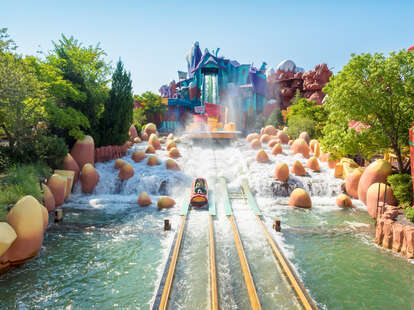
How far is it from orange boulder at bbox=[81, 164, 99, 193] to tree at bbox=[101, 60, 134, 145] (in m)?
5.06

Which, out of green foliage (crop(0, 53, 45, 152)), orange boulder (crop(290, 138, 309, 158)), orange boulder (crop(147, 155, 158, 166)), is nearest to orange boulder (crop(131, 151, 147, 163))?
orange boulder (crop(147, 155, 158, 166))

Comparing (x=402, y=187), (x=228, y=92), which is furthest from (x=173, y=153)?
(x=228, y=92)

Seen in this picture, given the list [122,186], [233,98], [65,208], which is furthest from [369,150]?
[233,98]

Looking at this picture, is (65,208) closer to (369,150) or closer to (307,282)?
(307,282)

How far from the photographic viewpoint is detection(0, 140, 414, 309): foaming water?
284 inches

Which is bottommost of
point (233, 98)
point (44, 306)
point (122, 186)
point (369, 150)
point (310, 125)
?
point (44, 306)

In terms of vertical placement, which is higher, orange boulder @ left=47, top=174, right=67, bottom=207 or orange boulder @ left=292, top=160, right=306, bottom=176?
orange boulder @ left=292, top=160, right=306, bottom=176

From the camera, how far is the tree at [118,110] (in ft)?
72.5

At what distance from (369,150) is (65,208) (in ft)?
51.1

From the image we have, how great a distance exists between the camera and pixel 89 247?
403 inches

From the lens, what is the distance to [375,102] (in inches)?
483

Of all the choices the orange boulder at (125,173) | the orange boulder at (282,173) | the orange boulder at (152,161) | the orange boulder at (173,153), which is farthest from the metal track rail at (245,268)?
the orange boulder at (173,153)

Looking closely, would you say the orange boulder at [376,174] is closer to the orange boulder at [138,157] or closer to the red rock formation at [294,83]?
the orange boulder at [138,157]

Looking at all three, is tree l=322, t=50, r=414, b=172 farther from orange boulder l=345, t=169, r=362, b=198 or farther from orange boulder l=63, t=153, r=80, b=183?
orange boulder l=63, t=153, r=80, b=183
